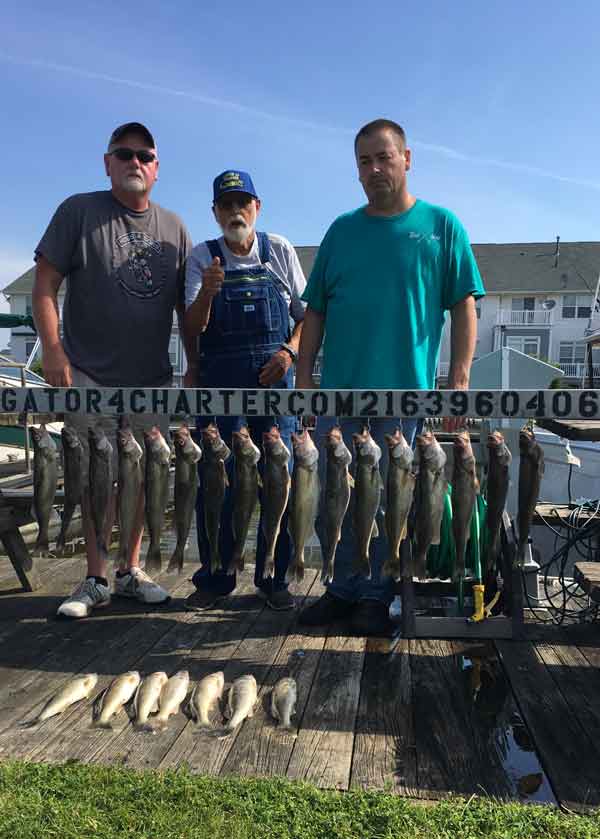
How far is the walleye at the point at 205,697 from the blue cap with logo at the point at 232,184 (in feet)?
9.79

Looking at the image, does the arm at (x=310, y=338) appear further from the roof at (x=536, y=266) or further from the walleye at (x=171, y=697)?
the roof at (x=536, y=266)

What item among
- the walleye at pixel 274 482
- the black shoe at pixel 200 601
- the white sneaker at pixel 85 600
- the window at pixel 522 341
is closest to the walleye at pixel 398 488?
the walleye at pixel 274 482

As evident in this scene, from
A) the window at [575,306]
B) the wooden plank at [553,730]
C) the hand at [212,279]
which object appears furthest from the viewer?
the window at [575,306]

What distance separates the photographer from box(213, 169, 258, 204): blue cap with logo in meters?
4.47

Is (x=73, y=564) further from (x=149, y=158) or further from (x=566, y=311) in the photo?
(x=566, y=311)

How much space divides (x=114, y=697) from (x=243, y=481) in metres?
1.28

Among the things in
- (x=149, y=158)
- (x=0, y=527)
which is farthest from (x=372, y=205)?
(x=0, y=527)

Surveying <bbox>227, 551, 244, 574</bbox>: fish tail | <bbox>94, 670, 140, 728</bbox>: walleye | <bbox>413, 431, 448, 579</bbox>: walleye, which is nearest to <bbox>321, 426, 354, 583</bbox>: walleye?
<bbox>413, 431, 448, 579</bbox>: walleye

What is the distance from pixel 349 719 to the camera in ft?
11.0

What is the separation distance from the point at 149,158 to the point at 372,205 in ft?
5.13

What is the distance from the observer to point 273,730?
3.26 meters

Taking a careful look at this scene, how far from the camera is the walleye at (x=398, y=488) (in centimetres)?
359

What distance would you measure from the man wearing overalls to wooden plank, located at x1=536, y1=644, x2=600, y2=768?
75.8 inches

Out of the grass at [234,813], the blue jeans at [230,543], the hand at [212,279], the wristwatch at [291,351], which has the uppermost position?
the hand at [212,279]
